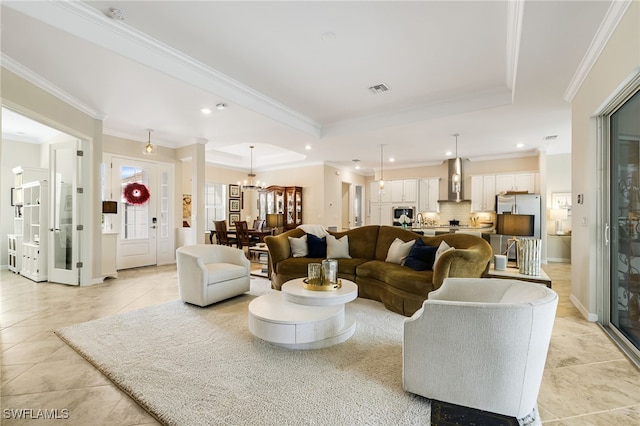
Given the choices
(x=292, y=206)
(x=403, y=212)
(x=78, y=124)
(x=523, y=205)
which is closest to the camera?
(x=78, y=124)

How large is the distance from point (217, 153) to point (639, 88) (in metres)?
8.47

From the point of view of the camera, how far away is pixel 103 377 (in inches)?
86.7

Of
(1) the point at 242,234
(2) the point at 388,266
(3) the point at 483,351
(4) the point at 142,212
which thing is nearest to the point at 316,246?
(2) the point at 388,266

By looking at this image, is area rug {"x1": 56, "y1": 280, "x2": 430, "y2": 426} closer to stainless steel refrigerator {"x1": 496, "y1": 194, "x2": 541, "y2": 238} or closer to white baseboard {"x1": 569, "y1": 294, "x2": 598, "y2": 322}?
white baseboard {"x1": 569, "y1": 294, "x2": 598, "y2": 322}

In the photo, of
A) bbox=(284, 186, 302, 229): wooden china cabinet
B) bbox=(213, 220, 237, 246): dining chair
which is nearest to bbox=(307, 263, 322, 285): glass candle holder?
bbox=(213, 220, 237, 246): dining chair

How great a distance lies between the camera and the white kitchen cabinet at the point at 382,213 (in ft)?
31.0

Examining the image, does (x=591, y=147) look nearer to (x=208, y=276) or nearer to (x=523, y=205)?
(x=523, y=205)

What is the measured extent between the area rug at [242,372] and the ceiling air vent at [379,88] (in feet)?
9.98

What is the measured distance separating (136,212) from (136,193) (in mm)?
448

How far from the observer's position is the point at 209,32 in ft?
9.80

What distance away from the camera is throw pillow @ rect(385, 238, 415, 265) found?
4184 millimetres

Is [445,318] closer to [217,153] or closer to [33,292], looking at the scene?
[33,292]

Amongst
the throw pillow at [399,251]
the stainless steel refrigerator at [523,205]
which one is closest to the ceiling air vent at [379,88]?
the throw pillow at [399,251]

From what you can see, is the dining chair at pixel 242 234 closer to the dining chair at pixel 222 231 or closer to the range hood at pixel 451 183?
the dining chair at pixel 222 231
